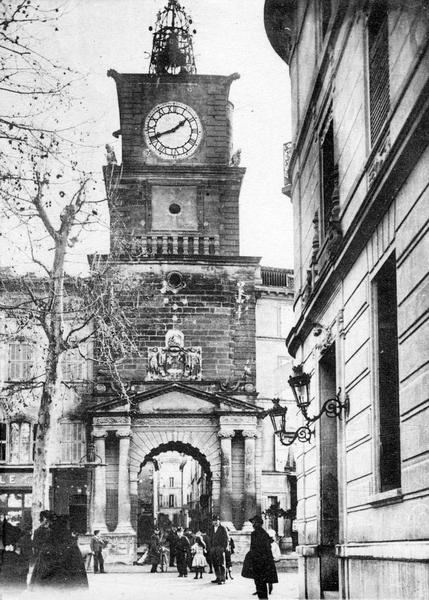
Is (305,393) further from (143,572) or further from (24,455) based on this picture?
(24,455)

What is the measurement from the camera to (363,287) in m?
11.5

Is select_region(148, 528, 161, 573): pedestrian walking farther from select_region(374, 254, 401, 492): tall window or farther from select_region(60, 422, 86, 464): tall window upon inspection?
select_region(374, 254, 401, 492): tall window

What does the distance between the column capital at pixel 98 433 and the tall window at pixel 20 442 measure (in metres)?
3.64

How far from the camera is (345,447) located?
496 inches

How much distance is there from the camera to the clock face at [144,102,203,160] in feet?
131

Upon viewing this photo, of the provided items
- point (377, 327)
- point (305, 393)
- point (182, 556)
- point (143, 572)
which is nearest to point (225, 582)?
point (182, 556)

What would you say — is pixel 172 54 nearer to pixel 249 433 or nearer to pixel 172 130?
pixel 172 130

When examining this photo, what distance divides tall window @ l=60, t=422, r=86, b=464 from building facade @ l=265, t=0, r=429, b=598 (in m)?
22.5

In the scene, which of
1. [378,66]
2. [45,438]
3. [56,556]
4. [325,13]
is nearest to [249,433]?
[45,438]

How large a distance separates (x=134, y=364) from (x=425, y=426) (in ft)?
103

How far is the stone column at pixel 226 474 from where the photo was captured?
3694cm

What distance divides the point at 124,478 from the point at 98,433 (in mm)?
1961

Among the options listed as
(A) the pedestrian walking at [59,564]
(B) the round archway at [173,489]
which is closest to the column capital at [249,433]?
(B) the round archway at [173,489]

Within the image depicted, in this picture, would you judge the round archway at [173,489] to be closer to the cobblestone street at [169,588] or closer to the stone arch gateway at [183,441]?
the stone arch gateway at [183,441]
